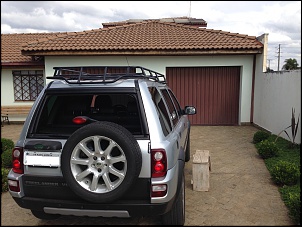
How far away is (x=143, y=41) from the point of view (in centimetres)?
1070

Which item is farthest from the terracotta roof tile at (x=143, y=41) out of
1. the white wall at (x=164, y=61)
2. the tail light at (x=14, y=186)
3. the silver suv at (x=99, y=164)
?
the tail light at (x=14, y=186)

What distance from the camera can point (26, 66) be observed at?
38.8 ft

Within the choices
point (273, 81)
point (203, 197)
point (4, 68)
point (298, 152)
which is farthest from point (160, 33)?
point (203, 197)

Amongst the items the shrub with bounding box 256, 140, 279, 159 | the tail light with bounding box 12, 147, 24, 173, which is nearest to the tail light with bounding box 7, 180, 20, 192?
the tail light with bounding box 12, 147, 24, 173

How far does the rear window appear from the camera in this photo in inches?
117

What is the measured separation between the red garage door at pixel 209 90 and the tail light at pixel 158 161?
27.5 feet

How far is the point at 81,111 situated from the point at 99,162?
1.13 metres

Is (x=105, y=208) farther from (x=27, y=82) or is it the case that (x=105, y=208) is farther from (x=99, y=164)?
(x=27, y=82)

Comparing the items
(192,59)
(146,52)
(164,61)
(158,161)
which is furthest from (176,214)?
(192,59)

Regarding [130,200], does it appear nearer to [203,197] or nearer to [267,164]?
[203,197]

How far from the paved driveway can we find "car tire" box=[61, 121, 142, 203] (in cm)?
94

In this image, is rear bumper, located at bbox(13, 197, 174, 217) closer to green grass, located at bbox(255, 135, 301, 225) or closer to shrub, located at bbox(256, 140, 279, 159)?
green grass, located at bbox(255, 135, 301, 225)

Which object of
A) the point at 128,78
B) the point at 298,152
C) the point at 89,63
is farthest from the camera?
the point at 89,63

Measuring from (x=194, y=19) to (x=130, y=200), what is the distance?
17.4 m
